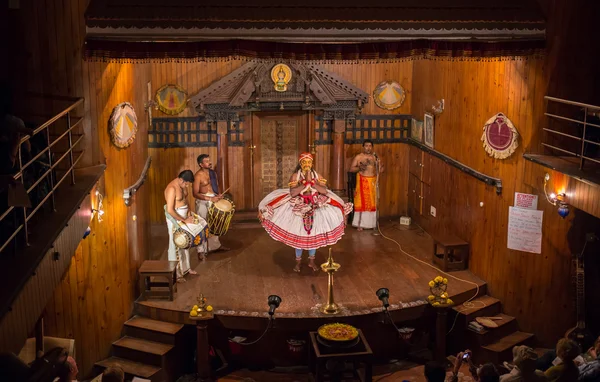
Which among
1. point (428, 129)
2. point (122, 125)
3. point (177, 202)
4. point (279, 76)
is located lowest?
point (177, 202)

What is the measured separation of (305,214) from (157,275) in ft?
7.52

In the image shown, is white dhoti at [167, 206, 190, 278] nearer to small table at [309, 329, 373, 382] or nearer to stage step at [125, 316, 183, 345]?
stage step at [125, 316, 183, 345]

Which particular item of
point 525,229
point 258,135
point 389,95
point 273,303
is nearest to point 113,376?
point 273,303

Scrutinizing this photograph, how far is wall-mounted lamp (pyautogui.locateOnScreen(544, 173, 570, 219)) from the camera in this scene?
977 centimetres

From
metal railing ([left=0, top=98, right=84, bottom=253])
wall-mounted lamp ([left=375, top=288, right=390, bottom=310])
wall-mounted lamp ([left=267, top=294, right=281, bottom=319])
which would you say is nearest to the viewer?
metal railing ([left=0, top=98, right=84, bottom=253])

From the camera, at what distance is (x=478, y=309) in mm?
10875

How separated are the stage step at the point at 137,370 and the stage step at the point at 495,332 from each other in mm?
4267

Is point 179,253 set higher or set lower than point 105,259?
lower

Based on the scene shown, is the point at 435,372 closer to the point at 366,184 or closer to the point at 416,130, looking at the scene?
the point at 366,184

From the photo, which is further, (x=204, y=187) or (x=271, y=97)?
(x=271, y=97)

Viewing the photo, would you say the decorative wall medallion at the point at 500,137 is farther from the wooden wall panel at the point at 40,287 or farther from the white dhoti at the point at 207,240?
the wooden wall panel at the point at 40,287

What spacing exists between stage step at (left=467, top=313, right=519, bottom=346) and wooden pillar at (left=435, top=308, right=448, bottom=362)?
39 cm

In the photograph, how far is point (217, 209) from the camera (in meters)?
12.1

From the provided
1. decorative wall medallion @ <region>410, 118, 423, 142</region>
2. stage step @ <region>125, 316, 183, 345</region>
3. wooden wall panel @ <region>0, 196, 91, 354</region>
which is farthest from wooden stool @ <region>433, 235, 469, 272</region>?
wooden wall panel @ <region>0, 196, 91, 354</region>
